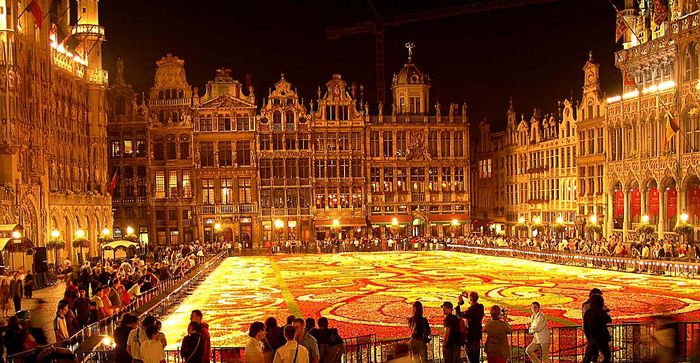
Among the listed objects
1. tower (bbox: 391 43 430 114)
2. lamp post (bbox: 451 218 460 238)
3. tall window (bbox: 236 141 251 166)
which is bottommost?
lamp post (bbox: 451 218 460 238)

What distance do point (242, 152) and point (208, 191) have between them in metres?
4.52

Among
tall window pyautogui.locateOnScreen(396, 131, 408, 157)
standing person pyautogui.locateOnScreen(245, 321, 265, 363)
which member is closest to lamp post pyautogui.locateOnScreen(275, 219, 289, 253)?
tall window pyautogui.locateOnScreen(396, 131, 408, 157)

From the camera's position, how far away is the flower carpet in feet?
82.5

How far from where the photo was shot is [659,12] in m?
49.6

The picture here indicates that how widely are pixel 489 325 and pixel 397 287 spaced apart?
20069 millimetres

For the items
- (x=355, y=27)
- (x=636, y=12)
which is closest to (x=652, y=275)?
(x=636, y=12)

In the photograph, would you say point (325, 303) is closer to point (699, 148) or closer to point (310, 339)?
point (310, 339)

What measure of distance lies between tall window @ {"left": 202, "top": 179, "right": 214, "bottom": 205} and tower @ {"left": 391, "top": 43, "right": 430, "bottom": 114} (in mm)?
18347

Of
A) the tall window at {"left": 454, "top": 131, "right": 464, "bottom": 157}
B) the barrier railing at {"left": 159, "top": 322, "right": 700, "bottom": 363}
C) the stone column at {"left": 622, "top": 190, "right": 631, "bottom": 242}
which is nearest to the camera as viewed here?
the barrier railing at {"left": 159, "top": 322, "right": 700, "bottom": 363}

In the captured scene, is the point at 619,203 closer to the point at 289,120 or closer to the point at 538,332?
the point at 289,120

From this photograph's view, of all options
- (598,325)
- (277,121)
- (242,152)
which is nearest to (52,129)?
(242,152)

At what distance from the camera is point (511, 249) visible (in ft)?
176

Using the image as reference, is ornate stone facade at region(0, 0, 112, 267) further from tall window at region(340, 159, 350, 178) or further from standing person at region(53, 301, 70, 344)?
standing person at region(53, 301, 70, 344)

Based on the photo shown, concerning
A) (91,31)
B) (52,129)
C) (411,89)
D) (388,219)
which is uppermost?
(91,31)
